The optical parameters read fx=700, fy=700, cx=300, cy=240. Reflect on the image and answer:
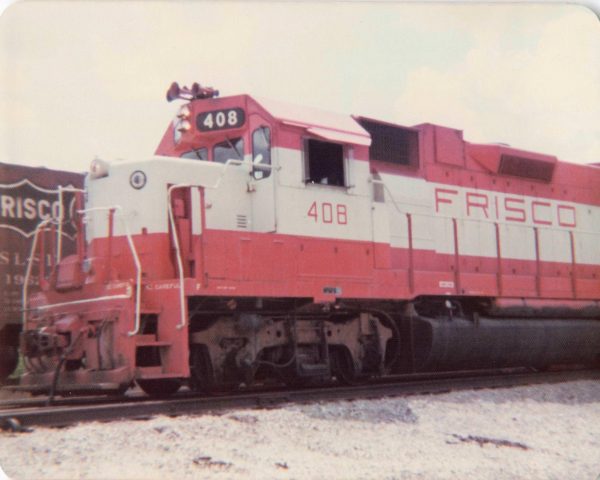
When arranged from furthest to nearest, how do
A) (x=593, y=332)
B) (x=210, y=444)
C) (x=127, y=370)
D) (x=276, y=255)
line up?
(x=593, y=332), (x=276, y=255), (x=127, y=370), (x=210, y=444)

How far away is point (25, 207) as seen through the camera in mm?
7219

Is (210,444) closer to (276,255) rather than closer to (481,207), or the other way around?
(276,255)

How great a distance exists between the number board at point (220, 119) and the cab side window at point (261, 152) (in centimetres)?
22

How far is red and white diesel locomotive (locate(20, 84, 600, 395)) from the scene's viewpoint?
18.0 ft

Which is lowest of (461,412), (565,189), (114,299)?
(461,412)

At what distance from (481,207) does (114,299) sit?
480 centimetres

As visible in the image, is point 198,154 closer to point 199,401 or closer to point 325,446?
point 199,401

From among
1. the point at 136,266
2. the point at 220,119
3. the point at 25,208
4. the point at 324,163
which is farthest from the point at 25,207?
the point at 324,163

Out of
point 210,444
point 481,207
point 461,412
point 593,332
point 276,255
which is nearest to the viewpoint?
point 210,444

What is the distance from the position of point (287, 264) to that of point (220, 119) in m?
1.54

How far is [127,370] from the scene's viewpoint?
509cm

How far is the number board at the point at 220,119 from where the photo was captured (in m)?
6.47

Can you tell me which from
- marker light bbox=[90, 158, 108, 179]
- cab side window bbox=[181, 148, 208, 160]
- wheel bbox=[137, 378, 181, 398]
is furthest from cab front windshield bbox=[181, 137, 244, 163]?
wheel bbox=[137, 378, 181, 398]

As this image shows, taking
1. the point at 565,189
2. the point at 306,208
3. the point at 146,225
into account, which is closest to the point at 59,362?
the point at 146,225
